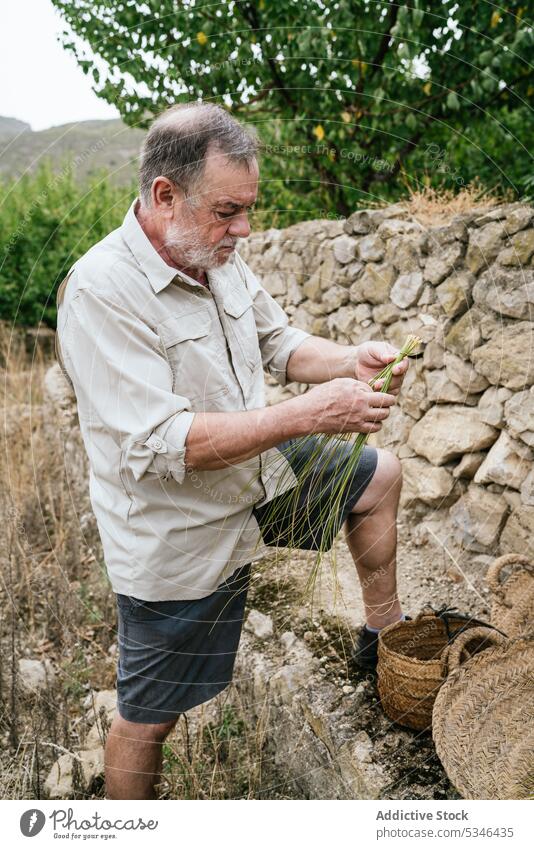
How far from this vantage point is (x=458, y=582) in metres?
2.69

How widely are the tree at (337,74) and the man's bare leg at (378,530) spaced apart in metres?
1.75

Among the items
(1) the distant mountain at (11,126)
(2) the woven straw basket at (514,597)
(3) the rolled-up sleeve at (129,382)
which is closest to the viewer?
(3) the rolled-up sleeve at (129,382)

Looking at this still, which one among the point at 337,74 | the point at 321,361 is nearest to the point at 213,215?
the point at 321,361

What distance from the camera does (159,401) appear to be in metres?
1.46

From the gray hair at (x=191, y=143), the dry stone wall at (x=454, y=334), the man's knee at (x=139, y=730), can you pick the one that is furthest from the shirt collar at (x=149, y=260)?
the dry stone wall at (x=454, y=334)

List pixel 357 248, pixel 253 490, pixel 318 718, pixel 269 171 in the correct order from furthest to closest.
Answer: pixel 269 171 < pixel 357 248 < pixel 318 718 < pixel 253 490

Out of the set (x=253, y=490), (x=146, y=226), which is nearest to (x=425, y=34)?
(x=146, y=226)

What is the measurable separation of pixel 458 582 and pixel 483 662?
0.89 metres

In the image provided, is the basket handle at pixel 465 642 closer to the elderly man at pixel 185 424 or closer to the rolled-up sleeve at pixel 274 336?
the elderly man at pixel 185 424

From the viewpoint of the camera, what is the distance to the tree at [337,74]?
10.5 feet

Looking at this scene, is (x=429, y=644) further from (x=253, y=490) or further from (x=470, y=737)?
(x=253, y=490)

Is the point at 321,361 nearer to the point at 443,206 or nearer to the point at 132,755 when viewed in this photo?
the point at 132,755

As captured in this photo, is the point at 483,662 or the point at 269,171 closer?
the point at 483,662

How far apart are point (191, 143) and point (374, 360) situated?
2.27 feet
